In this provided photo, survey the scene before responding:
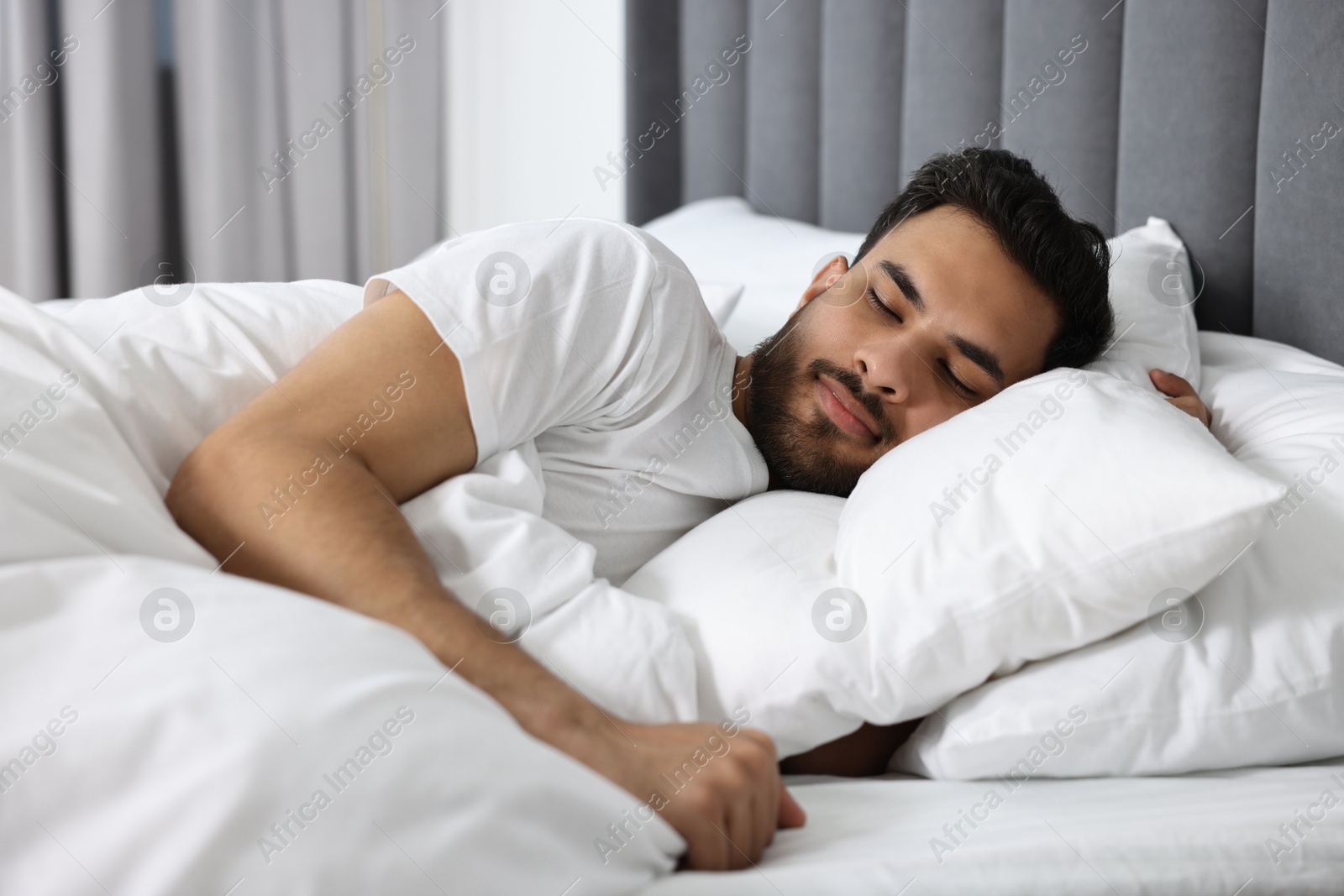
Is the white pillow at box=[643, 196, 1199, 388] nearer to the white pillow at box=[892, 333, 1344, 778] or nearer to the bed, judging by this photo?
the bed

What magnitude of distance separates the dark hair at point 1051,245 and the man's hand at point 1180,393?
0.08 meters

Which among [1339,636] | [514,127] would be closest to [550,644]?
[1339,636]

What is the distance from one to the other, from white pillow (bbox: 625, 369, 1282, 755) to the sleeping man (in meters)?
0.09

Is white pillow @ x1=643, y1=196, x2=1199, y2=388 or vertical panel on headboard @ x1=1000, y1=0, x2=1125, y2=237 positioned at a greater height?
vertical panel on headboard @ x1=1000, y1=0, x2=1125, y2=237

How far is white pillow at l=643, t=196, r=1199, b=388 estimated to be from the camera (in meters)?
1.12

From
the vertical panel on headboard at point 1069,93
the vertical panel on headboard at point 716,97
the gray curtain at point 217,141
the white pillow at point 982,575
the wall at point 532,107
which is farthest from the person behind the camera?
the wall at point 532,107

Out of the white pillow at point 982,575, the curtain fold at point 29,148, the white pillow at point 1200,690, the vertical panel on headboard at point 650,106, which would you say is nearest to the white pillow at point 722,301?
the white pillow at point 982,575

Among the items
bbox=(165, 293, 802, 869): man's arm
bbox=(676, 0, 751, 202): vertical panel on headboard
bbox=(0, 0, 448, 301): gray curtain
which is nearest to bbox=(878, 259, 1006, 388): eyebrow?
bbox=(165, 293, 802, 869): man's arm

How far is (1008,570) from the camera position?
71cm

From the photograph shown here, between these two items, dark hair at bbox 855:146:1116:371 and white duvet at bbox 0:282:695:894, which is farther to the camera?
dark hair at bbox 855:146:1116:371

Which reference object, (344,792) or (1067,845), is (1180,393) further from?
(344,792)

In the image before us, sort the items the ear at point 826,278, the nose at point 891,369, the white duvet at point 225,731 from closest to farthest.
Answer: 1. the white duvet at point 225,731
2. the nose at point 891,369
3. the ear at point 826,278

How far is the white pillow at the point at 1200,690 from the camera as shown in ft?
2.32

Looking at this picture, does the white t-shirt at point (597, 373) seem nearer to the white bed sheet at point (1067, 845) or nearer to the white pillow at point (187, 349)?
the white pillow at point (187, 349)
